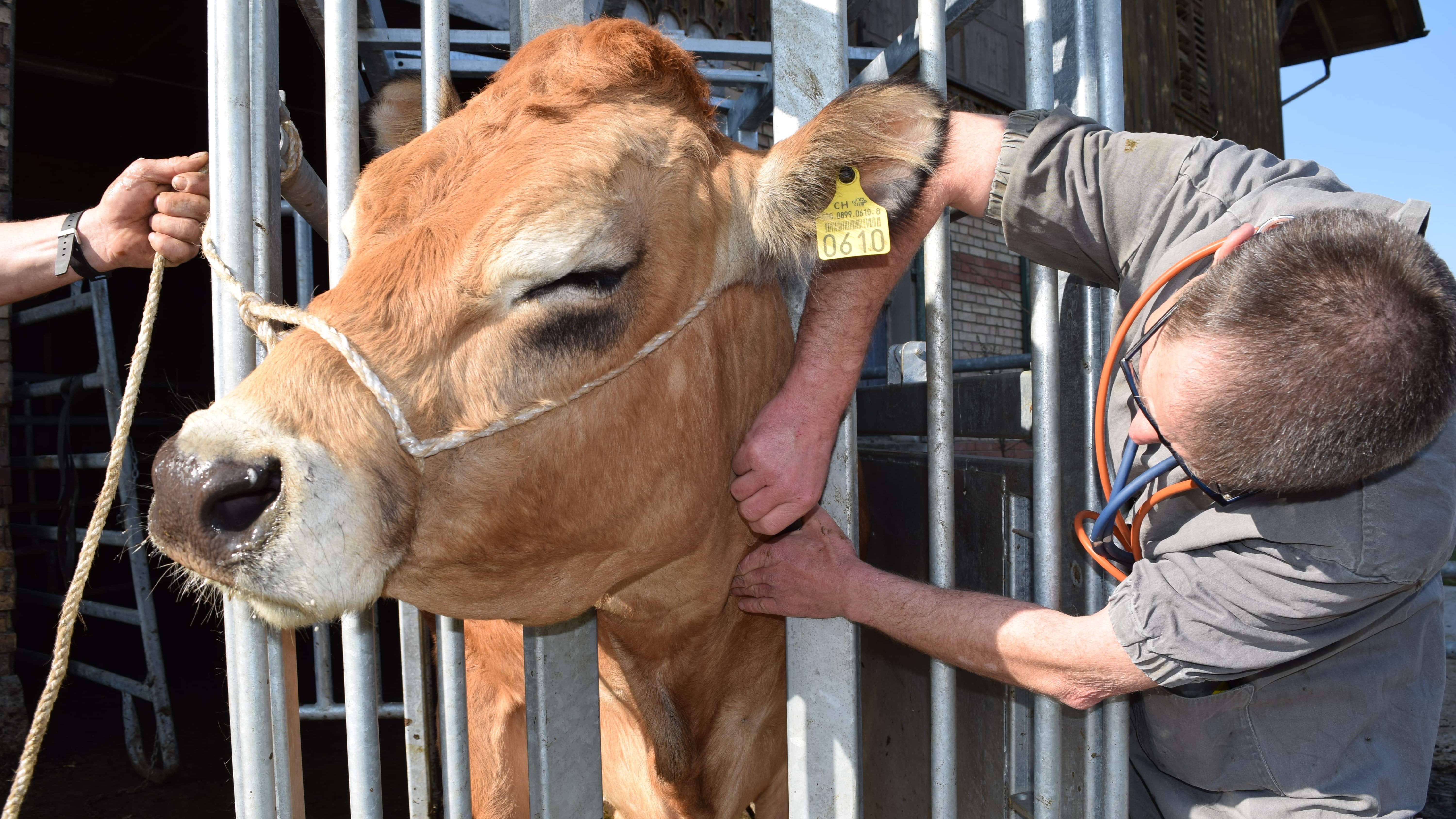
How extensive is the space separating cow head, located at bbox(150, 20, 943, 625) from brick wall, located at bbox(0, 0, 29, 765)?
14.1 ft

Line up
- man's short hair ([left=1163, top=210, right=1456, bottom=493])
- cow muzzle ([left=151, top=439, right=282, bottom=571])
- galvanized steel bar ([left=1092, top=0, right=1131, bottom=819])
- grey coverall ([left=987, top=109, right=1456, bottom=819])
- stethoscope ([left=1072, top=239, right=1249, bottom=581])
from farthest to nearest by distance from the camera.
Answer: galvanized steel bar ([left=1092, top=0, right=1131, bottom=819])
stethoscope ([left=1072, top=239, right=1249, bottom=581])
grey coverall ([left=987, top=109, right=1456, bottom=819])
man's short hair ([left=1163, top=210, right=1456, bottom=493])
cow muzzle ([left=151, top=439, right=282, bottom=571])

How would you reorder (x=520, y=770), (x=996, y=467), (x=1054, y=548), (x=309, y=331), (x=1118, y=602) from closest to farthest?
(x=309, y=331)
(x=1118, y=602)
(x=1054, y=548)
(x=996, y=467)
(x=520, y=770)

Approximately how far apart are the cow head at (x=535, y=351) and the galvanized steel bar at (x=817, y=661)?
19 centimetres

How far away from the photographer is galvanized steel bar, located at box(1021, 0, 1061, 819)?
1850 millimetres

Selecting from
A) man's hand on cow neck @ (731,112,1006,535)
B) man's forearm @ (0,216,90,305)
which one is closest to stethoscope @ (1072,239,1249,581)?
man's hand on cow neck @ (731,112,1006,535)

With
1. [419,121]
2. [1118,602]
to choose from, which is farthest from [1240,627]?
[419,121]

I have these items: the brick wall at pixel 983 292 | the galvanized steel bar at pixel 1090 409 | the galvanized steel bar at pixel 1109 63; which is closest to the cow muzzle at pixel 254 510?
the galvanized steel bar at pixel 1090 409

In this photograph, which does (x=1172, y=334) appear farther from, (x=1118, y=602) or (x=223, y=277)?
(x=223, y=277)

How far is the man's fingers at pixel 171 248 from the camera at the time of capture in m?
1.78

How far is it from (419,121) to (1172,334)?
6.68ft

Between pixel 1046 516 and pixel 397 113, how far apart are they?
6.49ft

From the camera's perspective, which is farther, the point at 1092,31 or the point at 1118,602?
the point at 1092,31

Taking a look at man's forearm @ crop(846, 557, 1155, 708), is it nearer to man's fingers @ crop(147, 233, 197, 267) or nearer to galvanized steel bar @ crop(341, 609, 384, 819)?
galvanized steel bar @ crop(341, 609, 384, 819)

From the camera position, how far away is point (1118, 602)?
1569 mm
